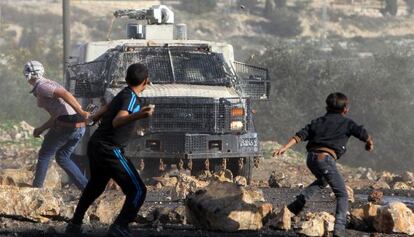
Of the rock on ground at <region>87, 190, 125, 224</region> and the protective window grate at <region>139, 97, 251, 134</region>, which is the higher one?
the protective window grate at <region>139, 97, 251, 134</region>

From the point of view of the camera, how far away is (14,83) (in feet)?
127

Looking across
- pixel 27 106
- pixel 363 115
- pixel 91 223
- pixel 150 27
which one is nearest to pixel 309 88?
pixel 363 115

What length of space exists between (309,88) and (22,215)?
26.1 m

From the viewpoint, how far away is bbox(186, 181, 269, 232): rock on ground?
9875 millimetres

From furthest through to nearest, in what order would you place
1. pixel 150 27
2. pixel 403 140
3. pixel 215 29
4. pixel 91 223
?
1. pixel 215 29
2. pixel 403 140
3. pixel 150 27
4. pixel 91 223

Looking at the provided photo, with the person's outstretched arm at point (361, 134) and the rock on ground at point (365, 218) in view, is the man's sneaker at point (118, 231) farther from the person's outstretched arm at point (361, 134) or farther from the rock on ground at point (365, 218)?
the rock on ground at point (365, 218)

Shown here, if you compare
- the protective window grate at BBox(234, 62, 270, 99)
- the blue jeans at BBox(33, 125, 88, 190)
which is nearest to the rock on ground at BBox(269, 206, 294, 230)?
the blue jeans at BBox(33, 125, 88, 190)

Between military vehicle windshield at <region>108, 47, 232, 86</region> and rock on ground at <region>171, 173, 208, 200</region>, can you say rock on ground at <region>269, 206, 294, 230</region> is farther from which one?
military vehicle windshield at <region>108, 47, 232, 86</region>

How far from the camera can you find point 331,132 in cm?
962

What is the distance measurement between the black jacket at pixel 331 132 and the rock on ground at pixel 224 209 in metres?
0.89

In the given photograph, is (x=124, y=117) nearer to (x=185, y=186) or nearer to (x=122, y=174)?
(x=122, y=174)

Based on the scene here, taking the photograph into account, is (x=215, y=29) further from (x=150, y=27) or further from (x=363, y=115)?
(x=150, y=27)

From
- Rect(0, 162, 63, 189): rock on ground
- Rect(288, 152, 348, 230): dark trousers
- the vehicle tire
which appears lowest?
Rect(0, 162, 63, 189): rock on ground

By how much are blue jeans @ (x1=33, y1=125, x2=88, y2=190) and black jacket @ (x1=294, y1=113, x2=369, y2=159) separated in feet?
12.5
